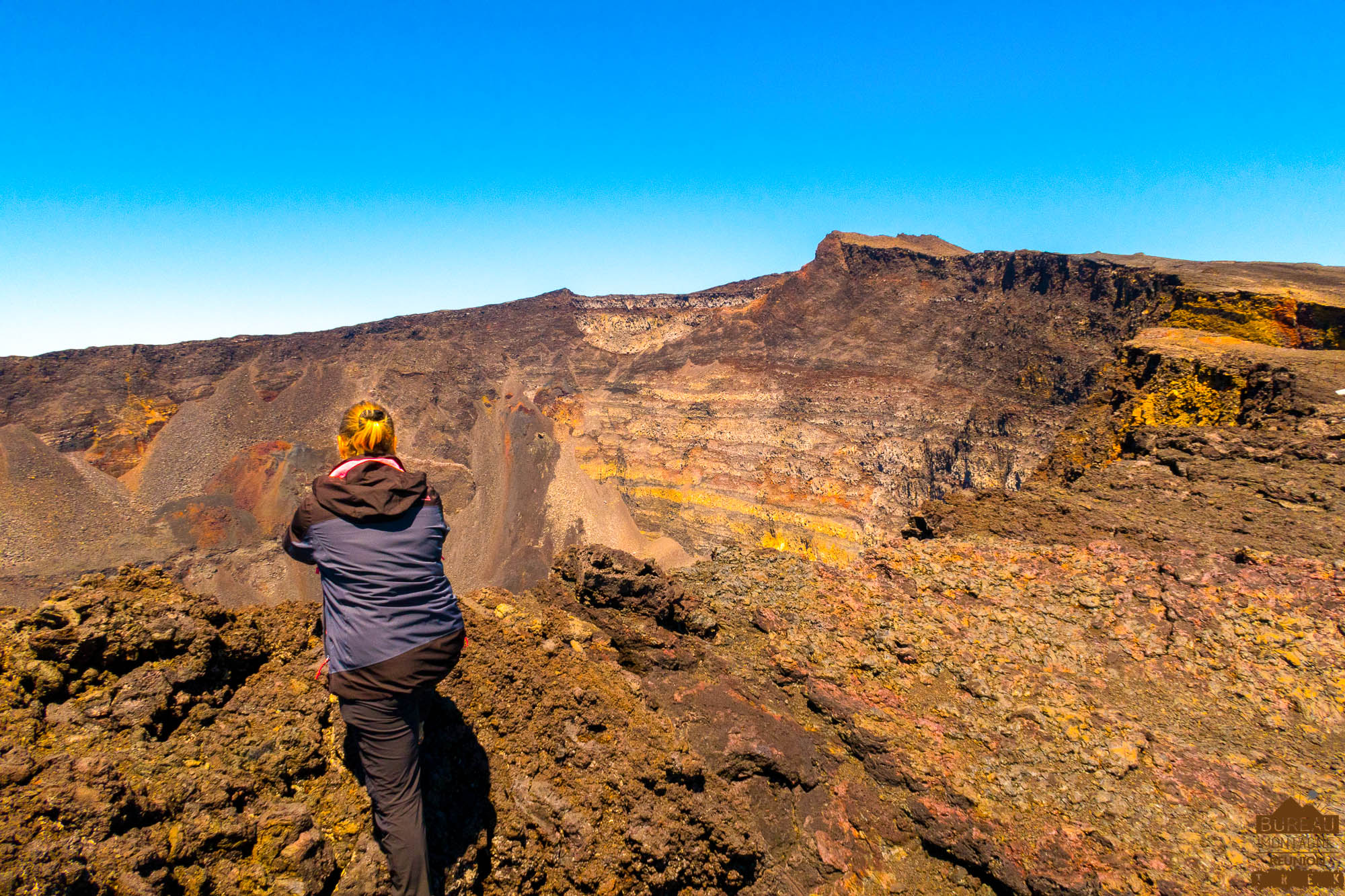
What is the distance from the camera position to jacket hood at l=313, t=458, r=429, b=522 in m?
2.60

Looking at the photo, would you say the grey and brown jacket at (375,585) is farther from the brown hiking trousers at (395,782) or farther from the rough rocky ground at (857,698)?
the rough rocky ground at (857,698)

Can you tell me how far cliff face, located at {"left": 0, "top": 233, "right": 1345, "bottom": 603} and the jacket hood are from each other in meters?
21.7

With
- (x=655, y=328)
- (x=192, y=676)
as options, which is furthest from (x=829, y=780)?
(x=655, y=328)

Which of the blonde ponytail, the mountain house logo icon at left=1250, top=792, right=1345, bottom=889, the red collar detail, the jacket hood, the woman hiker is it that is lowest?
the mountain house logo icon at left=1250, top=792, right=1345, bottom=889

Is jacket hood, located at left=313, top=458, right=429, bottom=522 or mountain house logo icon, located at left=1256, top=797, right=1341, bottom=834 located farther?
mountain house logo icon, located at left=1256, top=797, right=1341, bottom=834

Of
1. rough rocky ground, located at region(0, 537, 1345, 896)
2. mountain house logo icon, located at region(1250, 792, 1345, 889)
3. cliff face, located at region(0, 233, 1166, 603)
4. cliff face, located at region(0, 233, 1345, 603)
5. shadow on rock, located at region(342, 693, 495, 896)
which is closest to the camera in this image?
rough rocky ground, located at region(0, 537, 1345, 896)

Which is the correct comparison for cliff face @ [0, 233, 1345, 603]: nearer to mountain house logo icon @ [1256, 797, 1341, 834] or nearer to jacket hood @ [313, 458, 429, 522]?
mountain house logo icon @ [1256, 797, 1341, 834]

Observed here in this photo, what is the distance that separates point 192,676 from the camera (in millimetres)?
2992

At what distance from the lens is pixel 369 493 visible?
8.56ft

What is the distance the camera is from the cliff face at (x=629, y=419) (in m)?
25.3

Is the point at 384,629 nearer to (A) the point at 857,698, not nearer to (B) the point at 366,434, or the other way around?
(B) the point at 366,434

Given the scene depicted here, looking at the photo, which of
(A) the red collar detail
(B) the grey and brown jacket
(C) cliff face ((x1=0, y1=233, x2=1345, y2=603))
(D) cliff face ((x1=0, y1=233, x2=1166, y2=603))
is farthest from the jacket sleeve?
(D) cliff face ((x1=0, y1=233, x2=1166, y2=603))

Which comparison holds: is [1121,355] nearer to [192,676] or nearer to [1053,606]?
[1053,606]

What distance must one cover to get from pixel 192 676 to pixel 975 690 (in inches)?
250
